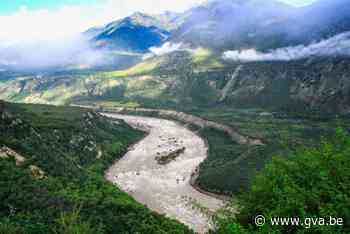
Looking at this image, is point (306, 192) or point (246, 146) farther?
point (246, 146)

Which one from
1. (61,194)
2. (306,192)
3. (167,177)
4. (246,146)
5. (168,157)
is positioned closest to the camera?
(306,192)

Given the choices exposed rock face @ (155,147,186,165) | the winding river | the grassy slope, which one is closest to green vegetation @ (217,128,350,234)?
the grassy slope

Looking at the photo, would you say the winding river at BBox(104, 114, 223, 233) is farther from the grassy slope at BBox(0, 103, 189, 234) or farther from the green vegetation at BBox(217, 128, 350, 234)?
the green vegetation at BBox(217, 128, 350, 234)

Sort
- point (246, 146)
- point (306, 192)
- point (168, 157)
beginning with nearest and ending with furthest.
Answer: point (306, 192) → point (168, 157) → point (246, 146)

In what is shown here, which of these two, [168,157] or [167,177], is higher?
[167,177]

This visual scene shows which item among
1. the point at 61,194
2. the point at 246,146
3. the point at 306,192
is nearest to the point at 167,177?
the point at 246,146

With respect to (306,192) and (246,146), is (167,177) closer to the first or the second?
(246,146)

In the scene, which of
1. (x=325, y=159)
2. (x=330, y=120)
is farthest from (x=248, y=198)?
(x=330, y=120)
